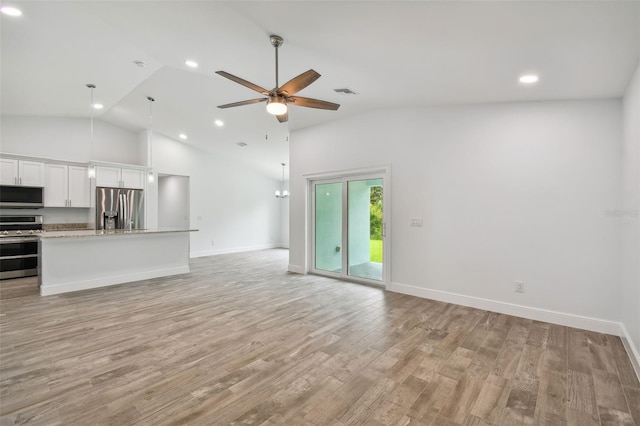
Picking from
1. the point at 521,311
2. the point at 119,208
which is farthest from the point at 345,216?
the point at 119,208

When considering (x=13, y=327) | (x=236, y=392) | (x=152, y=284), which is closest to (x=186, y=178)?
(x=152, y=284)

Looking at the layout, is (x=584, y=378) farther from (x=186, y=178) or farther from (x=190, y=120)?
(x=186, y=178)

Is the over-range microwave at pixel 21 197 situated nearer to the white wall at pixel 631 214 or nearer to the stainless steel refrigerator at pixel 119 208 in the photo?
the stainless steel refrigerator at pixel 119 208

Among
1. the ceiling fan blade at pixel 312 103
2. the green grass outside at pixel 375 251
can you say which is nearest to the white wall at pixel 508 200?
the green grass outside at pixel 375 251

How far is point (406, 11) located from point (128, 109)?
6822 mm

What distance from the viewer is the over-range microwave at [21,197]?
19.2 feet

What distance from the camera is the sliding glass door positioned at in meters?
5.39

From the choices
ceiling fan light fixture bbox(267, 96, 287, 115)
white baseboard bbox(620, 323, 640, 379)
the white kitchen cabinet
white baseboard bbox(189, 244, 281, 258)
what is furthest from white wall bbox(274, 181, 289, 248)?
white baseboard bbox(620, 323, 640, 379)

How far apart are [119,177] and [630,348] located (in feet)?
30.6

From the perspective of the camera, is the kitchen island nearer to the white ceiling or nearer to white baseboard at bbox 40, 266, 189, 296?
white baseboard at bbox 40, 266, 189, 296

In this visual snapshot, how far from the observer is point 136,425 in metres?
1.81

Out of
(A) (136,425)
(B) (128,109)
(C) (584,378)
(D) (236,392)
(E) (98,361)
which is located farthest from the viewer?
(B) (128,109)

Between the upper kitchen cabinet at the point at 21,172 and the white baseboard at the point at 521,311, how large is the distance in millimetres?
7638

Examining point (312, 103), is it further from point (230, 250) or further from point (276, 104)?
point (230, 250)
